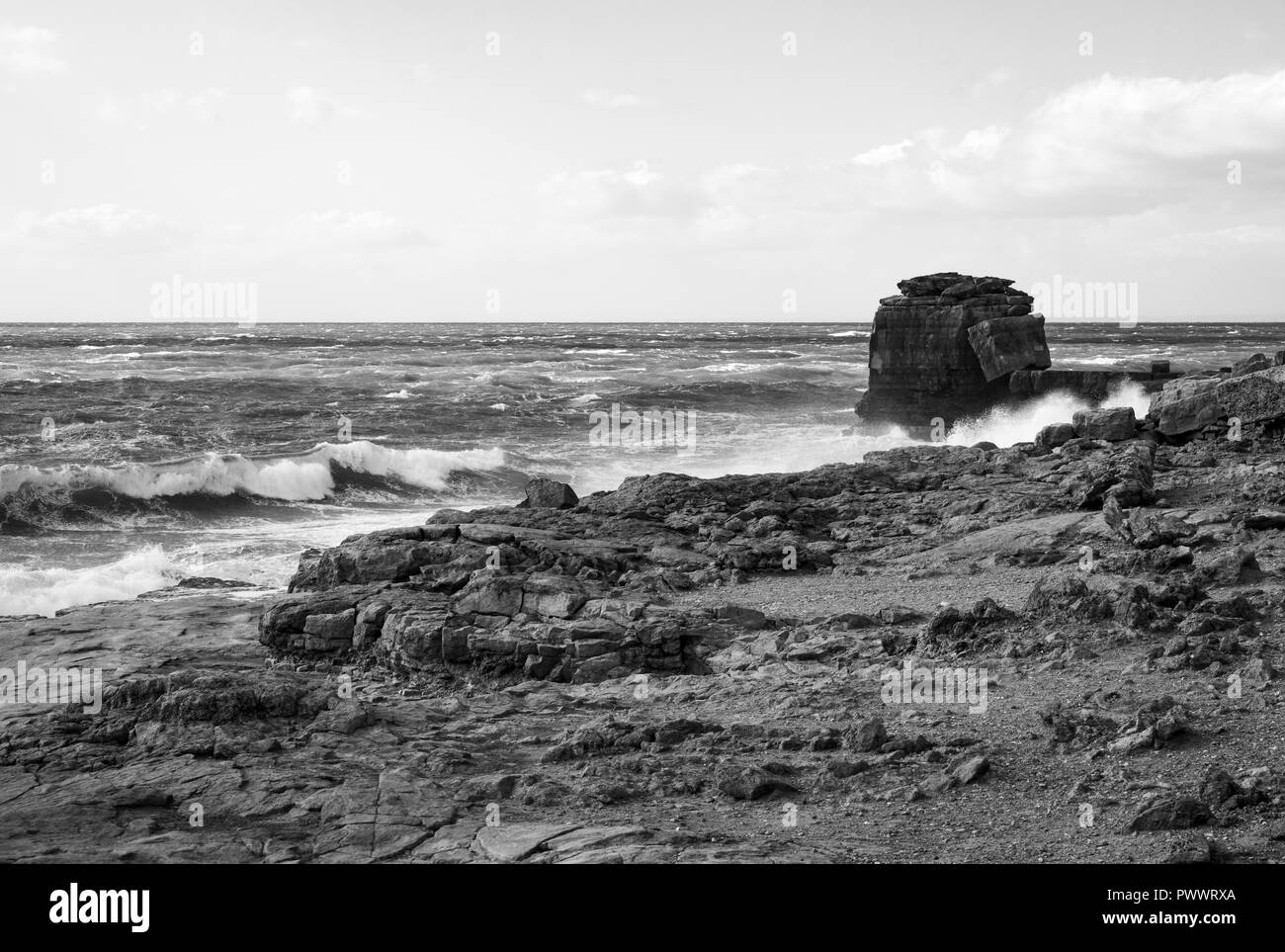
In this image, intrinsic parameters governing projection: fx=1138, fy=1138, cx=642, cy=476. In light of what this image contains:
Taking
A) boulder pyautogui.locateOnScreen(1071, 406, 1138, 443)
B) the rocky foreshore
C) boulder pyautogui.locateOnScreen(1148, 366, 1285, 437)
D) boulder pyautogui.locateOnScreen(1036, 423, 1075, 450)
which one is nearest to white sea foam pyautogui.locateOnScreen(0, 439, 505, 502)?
the rocky foreshore

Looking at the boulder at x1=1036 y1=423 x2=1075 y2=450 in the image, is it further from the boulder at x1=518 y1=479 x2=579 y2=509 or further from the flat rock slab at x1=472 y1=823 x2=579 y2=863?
the flat rock slab at x1=472 y1=823 x2=579 y2=863

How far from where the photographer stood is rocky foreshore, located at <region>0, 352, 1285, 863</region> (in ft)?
23.3

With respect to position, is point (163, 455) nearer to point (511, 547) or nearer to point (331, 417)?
point (331, 417)

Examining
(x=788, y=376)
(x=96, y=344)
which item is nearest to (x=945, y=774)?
(x=788, y=376)

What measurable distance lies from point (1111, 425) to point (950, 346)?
13.5 meters

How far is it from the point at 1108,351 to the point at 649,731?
271ft

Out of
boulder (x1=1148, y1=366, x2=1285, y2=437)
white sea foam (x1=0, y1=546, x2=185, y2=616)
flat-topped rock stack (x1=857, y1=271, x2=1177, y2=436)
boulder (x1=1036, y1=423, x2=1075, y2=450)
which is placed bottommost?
white sea foam (x1=0, y1=546, x2=185, y2=616)

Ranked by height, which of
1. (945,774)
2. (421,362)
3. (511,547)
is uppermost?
(421,362)

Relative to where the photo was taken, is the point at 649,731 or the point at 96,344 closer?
the point at 649,731

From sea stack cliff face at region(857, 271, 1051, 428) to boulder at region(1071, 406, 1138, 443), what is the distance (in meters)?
12.8

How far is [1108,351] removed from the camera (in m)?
83.4

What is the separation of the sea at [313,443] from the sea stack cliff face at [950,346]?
97 cm

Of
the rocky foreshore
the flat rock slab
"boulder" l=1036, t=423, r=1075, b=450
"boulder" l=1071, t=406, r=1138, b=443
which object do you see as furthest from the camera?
"boulder" l=1036, t=423, r=1075, b=450
